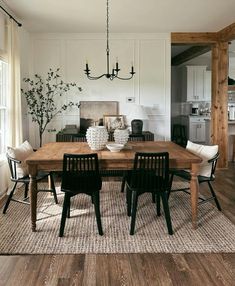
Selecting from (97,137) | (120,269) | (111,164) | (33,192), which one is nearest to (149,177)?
(111,164)

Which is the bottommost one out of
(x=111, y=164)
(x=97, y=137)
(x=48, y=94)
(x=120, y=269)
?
(x=120, y=269)

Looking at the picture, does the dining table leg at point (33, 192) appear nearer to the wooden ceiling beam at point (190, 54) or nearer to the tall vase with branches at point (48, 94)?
the tall vase with branches at point (48, 94)

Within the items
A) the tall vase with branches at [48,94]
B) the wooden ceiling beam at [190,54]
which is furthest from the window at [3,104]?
the wooden ceiling beam at [190,54]

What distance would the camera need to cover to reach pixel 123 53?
6.66 metres

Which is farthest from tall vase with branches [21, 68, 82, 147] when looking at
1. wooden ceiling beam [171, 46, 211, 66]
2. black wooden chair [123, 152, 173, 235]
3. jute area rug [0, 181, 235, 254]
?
black wooden chair [123, 152, 173, 235]

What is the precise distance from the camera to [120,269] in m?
2.71

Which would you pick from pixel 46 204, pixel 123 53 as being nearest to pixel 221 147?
pixel 123 53

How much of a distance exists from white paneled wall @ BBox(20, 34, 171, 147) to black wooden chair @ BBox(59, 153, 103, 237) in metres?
3.45

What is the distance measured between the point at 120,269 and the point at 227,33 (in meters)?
4.93

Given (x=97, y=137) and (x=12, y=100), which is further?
(x=12, y=100)

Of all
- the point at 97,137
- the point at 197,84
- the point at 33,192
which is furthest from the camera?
the point at 197,84

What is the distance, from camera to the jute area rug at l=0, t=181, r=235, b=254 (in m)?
3.10

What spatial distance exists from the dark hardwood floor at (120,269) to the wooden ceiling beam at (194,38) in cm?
465

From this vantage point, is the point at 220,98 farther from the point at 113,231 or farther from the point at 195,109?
the point at 113,231
